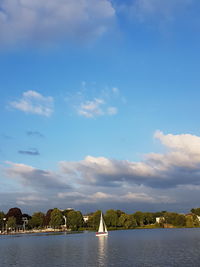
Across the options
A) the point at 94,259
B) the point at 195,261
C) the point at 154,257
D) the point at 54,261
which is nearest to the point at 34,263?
the point at 54,261

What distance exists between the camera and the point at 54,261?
76312 millimetres

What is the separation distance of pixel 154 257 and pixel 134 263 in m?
10.4

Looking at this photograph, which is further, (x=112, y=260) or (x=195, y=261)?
(x=112, y=260)

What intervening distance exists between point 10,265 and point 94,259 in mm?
18744

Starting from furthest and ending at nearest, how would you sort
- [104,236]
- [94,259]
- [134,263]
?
[104,236], [94,259], [134,263]

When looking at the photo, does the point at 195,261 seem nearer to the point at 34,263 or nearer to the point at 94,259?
the point at 94,259

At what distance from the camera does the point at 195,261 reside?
230ft

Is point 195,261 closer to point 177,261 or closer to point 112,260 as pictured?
point 177,261

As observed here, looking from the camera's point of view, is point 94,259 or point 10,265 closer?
point 10,265

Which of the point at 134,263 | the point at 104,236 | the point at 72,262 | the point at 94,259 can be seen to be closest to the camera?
the point at 134,263

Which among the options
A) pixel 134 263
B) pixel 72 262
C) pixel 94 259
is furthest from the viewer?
pixel 94 259

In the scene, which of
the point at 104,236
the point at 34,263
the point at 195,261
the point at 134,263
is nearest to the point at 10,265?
the point at 34,263

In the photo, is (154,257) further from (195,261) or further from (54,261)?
(54,261)

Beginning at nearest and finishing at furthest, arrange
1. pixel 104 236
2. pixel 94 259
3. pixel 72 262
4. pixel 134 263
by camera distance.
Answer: pixel 134 263 < pixel 72 262 < pixel 94 259 < pixel 104 236
